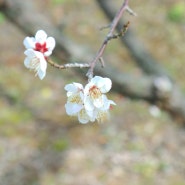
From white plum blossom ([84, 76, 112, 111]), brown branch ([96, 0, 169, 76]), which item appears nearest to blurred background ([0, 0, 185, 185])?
brown branch ([96, 0, 169, 76])

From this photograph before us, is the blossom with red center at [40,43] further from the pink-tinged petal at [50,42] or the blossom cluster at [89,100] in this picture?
the blossom cluster at [89,100]

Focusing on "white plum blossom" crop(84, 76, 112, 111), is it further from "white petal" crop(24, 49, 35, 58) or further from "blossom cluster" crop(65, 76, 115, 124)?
"white petal" crop(24, 49, 35, 58)

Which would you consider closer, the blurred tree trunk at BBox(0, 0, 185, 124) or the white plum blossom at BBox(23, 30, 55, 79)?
the white plum blossom at BBox(23, 30, 55, 79)

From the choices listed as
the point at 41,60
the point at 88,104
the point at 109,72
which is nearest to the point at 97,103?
the point at 88,104

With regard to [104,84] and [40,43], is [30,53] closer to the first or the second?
[40,43]

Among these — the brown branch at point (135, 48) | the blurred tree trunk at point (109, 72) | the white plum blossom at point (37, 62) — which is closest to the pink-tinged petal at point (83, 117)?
the white plum blossom at point (37, 62)

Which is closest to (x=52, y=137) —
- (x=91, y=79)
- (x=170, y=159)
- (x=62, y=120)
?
(x=62, y=120)
